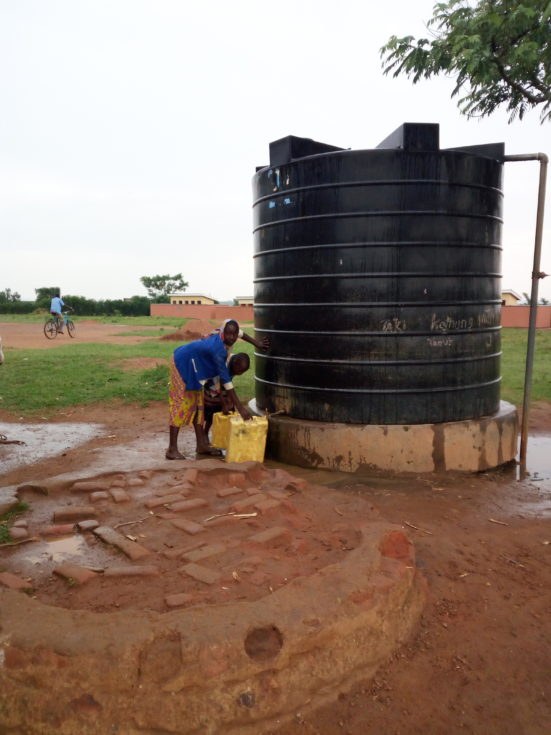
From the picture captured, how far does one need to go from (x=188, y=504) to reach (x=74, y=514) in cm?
68

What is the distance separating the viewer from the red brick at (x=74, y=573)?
2.68m

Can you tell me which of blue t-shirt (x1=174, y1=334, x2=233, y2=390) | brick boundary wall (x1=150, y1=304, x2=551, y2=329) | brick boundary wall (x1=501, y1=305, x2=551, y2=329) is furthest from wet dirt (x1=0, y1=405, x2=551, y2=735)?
brick boundary wall (x1=501, y1=305, x2=551, y2=329)

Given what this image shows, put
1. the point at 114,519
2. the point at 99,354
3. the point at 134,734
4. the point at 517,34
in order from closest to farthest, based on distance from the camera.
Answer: the point at 134,734 → the point at 114,519 → the point at 517,34 → the point at 99,354

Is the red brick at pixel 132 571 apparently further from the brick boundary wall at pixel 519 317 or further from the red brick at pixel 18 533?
the brick boundary wall at pixel 519 317

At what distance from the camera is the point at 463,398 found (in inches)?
194

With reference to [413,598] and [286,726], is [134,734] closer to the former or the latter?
[286,726]

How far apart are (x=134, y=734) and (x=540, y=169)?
5011 mm

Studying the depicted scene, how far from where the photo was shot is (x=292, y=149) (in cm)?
502

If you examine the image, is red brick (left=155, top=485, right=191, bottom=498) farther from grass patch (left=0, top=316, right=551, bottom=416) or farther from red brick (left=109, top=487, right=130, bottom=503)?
grass patch (left=0, top=316, right=551, bottom=416)

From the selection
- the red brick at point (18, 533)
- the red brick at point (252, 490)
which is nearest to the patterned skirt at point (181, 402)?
the red brick at point (252, 490)

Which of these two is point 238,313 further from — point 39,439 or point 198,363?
point 198,363

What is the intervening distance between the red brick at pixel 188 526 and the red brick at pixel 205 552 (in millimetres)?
216

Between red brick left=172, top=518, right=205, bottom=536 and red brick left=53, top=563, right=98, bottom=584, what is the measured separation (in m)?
0.60

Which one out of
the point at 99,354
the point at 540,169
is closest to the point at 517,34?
the point at 540,169
